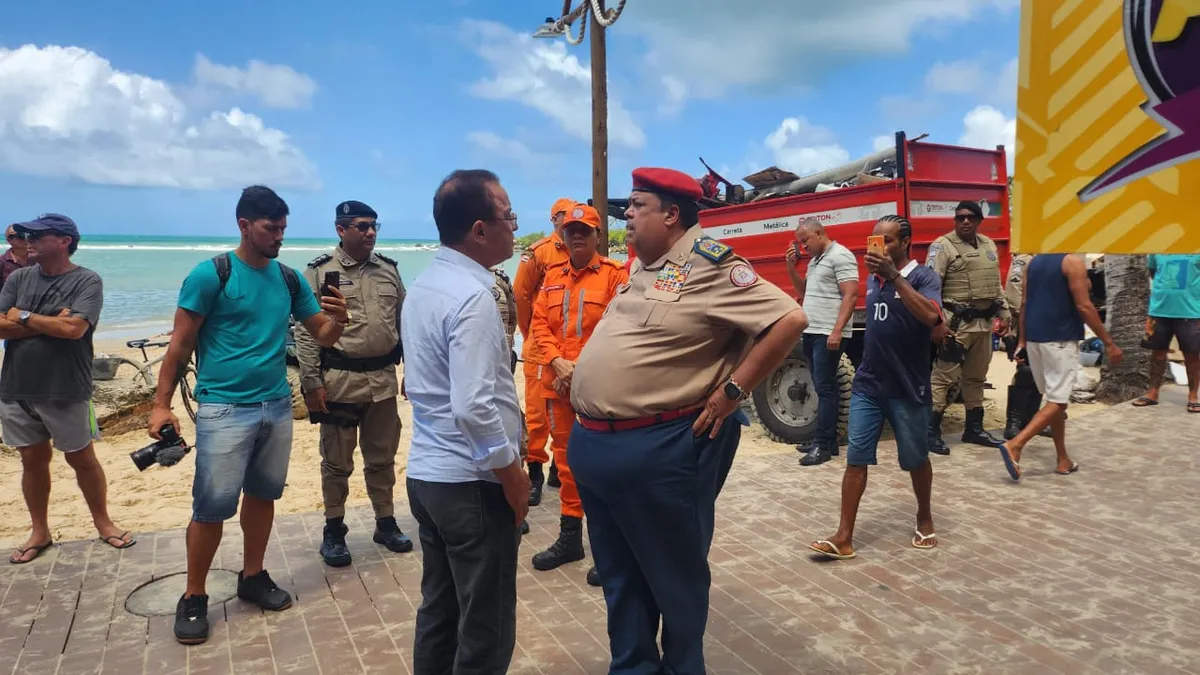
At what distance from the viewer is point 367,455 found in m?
4.41

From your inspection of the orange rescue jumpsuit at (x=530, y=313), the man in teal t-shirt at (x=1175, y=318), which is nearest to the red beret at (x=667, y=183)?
the orange rescue jumpsuit at (x=530, y=313)

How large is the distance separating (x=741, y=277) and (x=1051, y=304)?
4.46 m

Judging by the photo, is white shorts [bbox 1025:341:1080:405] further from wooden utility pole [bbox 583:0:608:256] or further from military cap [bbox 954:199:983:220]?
wooden utility pole [bbox 583:0:608:256]

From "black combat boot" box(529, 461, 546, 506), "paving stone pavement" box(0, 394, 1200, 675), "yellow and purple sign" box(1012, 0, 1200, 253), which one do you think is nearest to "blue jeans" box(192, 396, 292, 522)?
"paving stone pavement" box(0, 394, 1200, 675)

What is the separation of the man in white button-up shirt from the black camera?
5.11 feet

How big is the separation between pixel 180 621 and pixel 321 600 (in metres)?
0.63

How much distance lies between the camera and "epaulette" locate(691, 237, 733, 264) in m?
2.48

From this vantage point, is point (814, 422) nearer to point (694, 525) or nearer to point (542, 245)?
point (542, 245)

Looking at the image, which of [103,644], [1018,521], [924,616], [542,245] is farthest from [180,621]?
[1018,521]

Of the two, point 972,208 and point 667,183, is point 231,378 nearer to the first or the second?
point 667,183

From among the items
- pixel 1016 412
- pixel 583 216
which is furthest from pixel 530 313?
pixel 1016 412

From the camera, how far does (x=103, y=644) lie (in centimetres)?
324

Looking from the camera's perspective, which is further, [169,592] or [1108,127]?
[169,592]

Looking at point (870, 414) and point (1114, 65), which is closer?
point (1114, 65)
